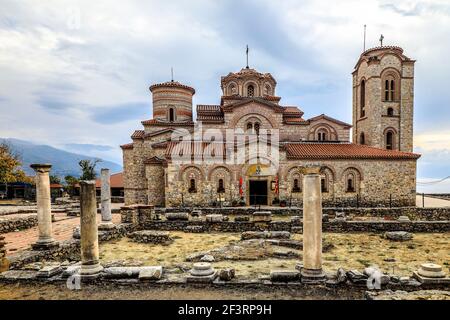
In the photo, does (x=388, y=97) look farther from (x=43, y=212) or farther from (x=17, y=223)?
(x=17, y=223)

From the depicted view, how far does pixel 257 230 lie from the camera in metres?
13.1

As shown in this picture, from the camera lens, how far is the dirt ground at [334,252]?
822 centimetres

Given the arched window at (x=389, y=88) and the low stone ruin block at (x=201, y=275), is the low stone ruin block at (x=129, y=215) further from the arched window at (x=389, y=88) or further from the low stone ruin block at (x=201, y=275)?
the arched window at (x=389, y=88)

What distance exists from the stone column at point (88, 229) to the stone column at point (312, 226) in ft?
17.3

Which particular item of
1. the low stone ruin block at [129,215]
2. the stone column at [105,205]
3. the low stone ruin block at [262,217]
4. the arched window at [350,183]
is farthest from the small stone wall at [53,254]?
the arched window at [350,183]

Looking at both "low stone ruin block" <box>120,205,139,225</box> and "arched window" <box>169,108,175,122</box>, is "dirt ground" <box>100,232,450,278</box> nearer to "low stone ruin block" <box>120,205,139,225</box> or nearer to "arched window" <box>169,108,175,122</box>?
"low stone ruin block" <box>120,205,139,225</box>

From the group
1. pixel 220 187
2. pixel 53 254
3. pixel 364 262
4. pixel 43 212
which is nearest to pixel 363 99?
pixel 220 187

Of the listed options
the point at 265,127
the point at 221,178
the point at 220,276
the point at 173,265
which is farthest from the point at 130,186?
the point at 220,276

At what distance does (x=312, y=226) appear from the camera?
6246 millimetres

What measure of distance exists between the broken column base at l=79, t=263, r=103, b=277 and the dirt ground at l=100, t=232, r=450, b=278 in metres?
1.83

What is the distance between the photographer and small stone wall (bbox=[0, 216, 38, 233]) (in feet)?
39.4

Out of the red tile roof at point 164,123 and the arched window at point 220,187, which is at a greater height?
the red tile roof at point 164,123

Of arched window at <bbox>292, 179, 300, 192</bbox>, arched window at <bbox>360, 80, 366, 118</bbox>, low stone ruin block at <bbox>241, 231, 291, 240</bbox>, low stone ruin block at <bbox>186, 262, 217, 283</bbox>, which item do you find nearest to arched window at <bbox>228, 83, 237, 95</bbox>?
arched window at <bbox>292, 179, 300, 192</bbox>

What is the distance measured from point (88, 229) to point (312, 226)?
576 centimetres
